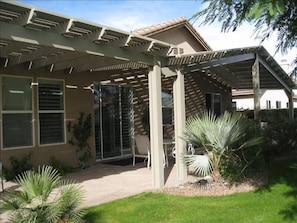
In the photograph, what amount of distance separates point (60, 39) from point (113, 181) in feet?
13.2

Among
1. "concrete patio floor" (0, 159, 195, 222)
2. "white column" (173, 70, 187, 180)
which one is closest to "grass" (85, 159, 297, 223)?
"concrete patio floor" (0, 159, 195, 222)

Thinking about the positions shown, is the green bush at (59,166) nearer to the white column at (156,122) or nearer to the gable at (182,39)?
the white column at (156,122)

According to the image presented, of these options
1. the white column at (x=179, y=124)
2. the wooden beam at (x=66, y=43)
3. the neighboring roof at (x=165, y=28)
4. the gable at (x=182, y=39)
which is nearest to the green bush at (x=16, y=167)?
the white column at (x=179, y=124)

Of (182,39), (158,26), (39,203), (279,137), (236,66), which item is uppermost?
(182,39)

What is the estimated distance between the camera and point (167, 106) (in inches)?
570

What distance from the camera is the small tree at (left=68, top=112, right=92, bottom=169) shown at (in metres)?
10.7

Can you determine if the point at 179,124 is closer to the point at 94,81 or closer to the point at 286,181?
the point at 286,181

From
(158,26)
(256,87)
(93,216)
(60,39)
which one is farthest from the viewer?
(158,26)

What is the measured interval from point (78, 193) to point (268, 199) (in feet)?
12.5

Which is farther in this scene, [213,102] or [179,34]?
[179,34]

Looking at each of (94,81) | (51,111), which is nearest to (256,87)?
(94,81)

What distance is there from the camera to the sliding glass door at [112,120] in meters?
11.7

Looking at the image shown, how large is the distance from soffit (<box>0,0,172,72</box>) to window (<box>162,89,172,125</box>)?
5879 millimetres

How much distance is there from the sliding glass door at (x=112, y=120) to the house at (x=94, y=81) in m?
0.03
